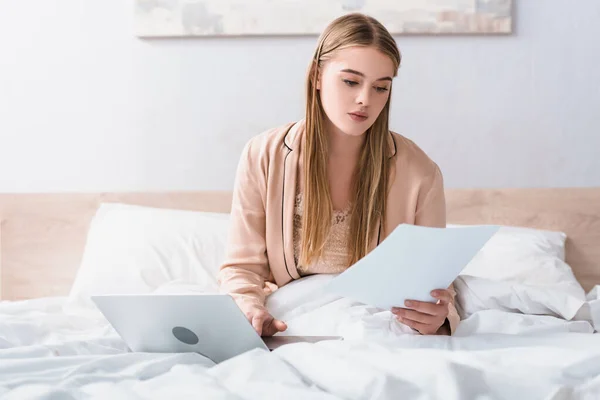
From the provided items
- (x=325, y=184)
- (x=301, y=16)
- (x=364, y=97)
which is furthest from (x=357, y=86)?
(x=301, y=16)

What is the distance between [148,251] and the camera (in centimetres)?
215

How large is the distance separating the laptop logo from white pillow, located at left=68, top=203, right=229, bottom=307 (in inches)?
27.9

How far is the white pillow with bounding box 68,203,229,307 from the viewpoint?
6.81ft

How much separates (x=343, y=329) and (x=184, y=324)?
12.4 inches

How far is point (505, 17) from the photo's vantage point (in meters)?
2.46

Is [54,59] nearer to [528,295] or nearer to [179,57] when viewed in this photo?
[179,57]

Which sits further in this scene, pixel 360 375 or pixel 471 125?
pixel 471 125

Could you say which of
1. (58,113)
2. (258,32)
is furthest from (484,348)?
(58,113)

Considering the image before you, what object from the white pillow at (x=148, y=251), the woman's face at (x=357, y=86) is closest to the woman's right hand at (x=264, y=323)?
the woman's face at (x=357, y=86)

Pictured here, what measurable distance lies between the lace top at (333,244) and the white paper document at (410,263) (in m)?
0.36

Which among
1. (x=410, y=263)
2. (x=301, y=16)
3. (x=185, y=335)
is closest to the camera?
(x=410, y=263)

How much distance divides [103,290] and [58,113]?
30.3 inches

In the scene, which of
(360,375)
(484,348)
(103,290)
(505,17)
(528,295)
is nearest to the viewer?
(360,375)

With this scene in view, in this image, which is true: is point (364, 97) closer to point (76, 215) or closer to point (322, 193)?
point (322, 193)
